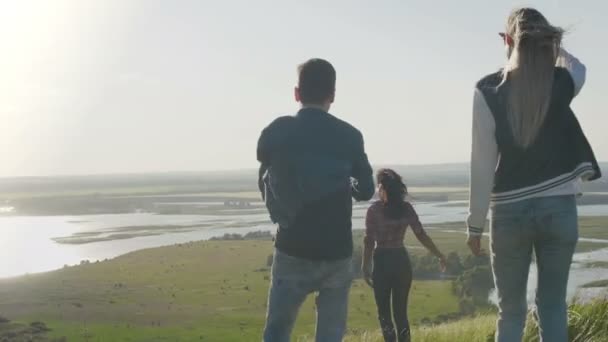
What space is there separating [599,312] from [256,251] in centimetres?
11751

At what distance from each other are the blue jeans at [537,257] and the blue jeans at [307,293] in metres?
0.91

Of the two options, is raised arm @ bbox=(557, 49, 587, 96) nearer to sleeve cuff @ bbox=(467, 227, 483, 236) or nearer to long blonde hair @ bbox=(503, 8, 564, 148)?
long blonde hair @ bbox=(503, 8, 564, 148)

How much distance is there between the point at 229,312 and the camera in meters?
90.4

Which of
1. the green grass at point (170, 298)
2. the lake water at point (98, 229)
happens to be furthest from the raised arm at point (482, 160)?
the lake water at point (98, 229)

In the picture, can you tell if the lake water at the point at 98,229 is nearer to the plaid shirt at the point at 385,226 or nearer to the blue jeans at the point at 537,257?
the plaid shirt at the point at 385,226

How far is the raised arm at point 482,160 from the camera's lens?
13.2 feet

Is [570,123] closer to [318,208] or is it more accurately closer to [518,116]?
[518,116]

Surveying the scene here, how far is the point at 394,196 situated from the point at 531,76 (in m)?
2.79

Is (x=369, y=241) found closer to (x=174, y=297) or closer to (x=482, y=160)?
(x=482, y=160)

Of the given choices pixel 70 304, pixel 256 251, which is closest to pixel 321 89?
pixel 70 304

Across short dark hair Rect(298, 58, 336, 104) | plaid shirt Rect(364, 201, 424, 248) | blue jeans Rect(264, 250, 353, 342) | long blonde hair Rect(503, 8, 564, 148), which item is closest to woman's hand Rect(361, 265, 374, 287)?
plaid shirt Rect(364, 201, 424, 248)

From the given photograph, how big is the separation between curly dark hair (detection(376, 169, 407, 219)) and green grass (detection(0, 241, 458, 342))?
221ft

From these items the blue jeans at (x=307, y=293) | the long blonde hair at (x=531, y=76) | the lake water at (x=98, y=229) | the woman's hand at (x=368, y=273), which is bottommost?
the lake water at (x=98, y=229)

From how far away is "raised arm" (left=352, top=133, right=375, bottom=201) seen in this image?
4203 mm
